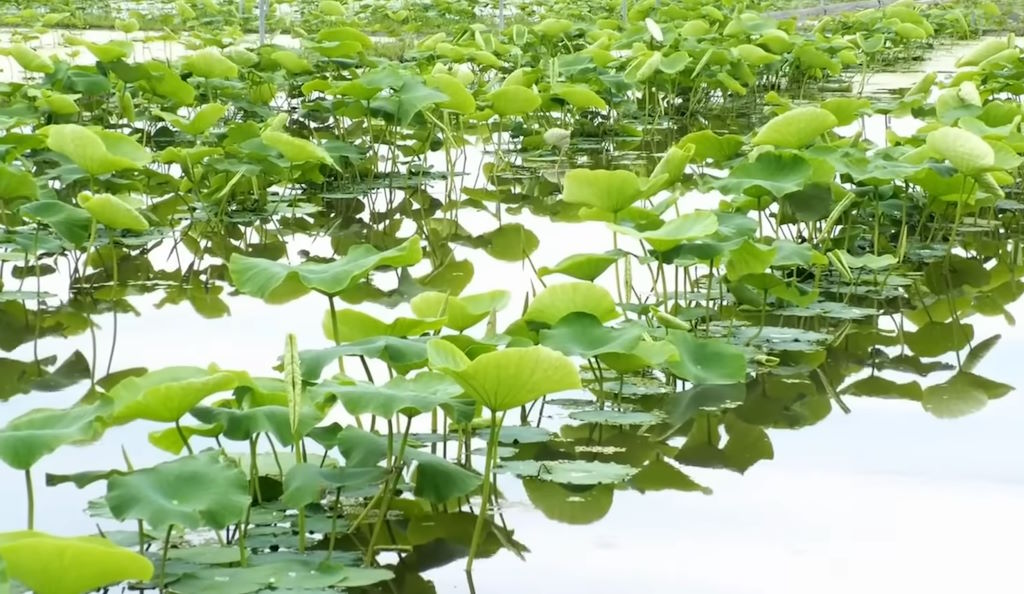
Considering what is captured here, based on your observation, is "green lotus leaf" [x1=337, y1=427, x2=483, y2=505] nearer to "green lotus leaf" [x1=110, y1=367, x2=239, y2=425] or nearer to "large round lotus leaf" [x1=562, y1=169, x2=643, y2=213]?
"green lotus leaf" [x1=110, y1=367, x2=239, y2=425]

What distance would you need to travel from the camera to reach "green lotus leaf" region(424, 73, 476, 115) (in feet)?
12.7

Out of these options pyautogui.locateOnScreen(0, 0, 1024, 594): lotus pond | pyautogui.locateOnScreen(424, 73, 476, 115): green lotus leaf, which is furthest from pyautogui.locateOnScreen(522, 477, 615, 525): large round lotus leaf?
pyautogui.locateOnScreen(424, 73, 476, 115): green lotus leaf

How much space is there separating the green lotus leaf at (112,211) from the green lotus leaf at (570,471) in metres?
1.01

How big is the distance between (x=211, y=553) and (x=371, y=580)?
8.6 inches

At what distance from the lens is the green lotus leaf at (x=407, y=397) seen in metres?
1.55

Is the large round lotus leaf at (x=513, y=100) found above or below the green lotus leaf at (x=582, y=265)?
below

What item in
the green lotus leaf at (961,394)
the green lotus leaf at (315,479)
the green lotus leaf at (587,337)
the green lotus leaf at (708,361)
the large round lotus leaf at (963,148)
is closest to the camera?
the green lotus leaf at (315,479)

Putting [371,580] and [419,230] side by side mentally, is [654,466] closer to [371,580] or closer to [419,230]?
[371,580]

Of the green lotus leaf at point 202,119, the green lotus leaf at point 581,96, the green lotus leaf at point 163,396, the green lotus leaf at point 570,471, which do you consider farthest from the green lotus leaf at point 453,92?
the green lotus leaf at point 163,396

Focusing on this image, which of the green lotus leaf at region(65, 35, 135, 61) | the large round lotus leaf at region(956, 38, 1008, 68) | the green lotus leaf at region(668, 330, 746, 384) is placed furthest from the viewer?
the large round lotus leaf at region(956, 38, 1008, 68)

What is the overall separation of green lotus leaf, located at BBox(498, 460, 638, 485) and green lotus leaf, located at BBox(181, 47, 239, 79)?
3006 mm

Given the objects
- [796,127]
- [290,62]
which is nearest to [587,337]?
[796,127]

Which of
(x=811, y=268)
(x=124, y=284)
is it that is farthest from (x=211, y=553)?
(x=811, y=268)

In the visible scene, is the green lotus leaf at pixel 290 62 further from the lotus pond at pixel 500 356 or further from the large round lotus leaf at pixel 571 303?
the large round lotus leaf at pixel 571 303
